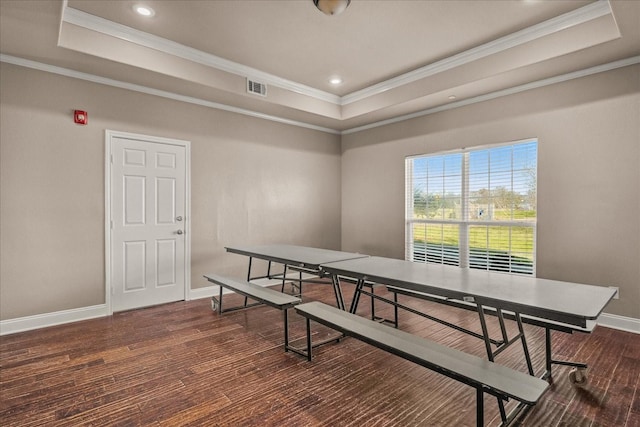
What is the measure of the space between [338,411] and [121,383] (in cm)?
158

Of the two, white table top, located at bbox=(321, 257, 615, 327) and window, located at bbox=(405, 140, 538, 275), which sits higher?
window, located at bbox=(405, 140, 538, 275)

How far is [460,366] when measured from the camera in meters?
1.75

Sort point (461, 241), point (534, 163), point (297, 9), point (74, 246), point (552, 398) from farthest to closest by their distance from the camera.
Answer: point (461, 241), point (534, 163), point (74, 246), point (297, 9), point (552, 398)

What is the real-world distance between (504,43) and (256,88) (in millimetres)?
2934

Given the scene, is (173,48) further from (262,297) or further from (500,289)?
(500,289)

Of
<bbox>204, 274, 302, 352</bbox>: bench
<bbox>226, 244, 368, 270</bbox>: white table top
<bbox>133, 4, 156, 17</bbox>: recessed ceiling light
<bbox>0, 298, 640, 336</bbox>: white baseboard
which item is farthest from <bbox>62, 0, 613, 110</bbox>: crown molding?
<bbox>0, 298, 640, 336</bbox>: white baseboard

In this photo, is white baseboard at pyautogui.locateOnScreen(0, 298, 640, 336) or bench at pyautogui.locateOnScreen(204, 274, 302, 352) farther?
white baseboard at pyautogui.locateOnScreen(0, 298, 640, 336)

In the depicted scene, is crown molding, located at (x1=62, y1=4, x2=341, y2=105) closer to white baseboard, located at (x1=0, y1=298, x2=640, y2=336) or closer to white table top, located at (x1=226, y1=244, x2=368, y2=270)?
white table top, located at (x1=226, y1=244, x2=368, y2=270)

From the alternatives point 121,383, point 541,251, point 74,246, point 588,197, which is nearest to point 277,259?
point 121,383

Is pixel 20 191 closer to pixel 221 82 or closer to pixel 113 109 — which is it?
pixel 113 109

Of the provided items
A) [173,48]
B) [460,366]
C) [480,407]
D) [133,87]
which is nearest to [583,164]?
[460,366]

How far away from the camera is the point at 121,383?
2.38 meters

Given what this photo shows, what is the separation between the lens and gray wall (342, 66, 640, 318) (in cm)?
330

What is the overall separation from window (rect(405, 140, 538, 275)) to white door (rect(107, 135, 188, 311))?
134 inches
